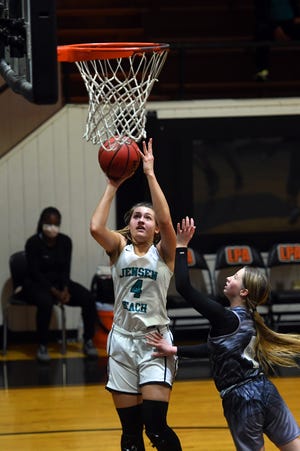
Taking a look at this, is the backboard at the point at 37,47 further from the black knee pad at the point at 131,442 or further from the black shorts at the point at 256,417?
the black knee pad at the point at 131,442

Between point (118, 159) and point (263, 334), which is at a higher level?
point (118, 159)

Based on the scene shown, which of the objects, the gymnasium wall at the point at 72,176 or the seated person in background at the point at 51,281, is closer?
the seated person in background at the point at 51,281

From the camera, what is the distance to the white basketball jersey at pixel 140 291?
20.0ft

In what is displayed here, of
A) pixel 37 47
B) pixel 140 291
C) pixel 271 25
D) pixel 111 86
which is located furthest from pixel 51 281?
pixel 37 47

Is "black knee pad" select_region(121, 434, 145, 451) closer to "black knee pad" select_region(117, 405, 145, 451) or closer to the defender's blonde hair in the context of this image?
"black knee pad" select_region(117, 405, 145, 451)

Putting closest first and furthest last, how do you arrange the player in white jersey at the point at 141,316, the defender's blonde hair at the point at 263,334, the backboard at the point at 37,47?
the backboard at the point at 37,47, the defender's blonde hair at the point at 263,334, the player in white jersey at the point at 141,316

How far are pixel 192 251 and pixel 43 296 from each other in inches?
70.6

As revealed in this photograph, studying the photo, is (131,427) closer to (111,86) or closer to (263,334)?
(263,334)

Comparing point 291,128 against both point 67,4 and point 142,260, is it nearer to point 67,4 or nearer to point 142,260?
point 67,4

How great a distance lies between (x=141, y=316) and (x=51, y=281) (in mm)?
4924

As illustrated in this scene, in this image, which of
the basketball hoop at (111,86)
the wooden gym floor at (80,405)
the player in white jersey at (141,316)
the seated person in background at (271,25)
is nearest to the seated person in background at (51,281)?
the wooden gym floor at (80,405)

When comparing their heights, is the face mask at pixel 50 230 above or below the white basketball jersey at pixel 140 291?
below

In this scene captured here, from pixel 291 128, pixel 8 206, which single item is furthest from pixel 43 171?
pixel 291 128

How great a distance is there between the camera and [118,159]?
605 cm
